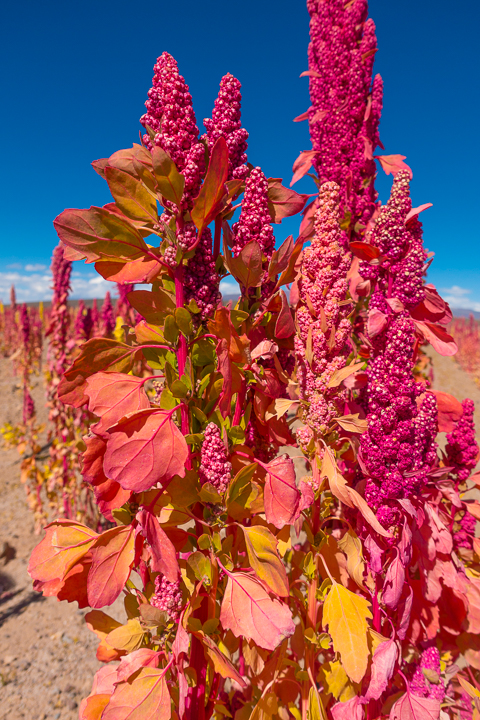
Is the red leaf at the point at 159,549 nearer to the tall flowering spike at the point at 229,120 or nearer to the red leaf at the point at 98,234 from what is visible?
the red leaf at the point at 98,234

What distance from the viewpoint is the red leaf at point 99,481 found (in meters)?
0.78

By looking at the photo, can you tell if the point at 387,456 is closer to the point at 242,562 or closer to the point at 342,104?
the point at 242,562

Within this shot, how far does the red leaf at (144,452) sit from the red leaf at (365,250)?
651 millimetres

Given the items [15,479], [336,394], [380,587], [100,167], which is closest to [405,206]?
[336,394]

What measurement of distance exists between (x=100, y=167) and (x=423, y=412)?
95 cm

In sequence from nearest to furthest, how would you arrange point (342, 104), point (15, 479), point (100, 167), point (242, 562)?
point (100, 167) → point (242, 562) → point (342, 104) → point (15, 479)

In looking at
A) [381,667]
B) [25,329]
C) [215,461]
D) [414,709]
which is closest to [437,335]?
[215,461]

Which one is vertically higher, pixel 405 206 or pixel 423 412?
pixel 405 206

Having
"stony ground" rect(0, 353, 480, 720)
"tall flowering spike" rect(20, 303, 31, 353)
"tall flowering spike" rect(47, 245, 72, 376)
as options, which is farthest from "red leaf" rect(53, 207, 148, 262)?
"tall flowering spike" rect(20, 303, 31, 353)

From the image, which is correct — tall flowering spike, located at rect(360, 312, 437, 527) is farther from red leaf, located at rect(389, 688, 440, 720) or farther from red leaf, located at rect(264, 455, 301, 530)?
red leaf, located at rect(389, 688, 440, 720)

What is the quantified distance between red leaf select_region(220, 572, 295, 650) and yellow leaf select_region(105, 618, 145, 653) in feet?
0.79

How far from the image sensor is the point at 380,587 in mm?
981

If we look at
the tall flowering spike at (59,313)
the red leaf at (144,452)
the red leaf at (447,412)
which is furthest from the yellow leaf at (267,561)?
the tall flowering spike at (59,313)

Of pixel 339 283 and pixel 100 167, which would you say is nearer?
pixel 100 167
